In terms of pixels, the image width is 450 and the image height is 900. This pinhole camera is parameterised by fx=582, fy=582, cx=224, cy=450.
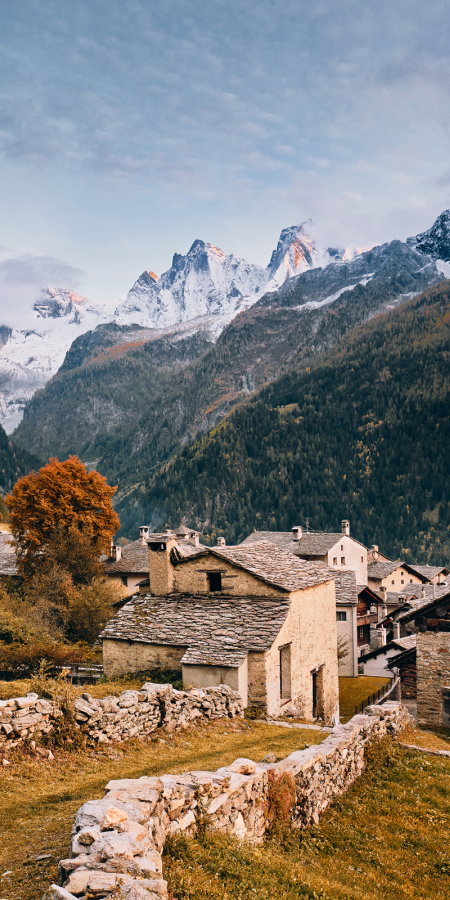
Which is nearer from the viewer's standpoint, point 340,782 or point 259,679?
point 340,782

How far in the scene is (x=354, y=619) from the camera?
50750mm

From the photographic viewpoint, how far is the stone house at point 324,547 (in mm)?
67750

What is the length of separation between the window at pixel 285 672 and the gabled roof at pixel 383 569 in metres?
63.6

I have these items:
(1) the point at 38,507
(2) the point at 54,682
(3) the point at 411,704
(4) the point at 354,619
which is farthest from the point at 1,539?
(2) the point at 54,682

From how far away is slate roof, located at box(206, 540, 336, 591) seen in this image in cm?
2355

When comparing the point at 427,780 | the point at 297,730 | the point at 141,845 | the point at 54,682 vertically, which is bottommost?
the point at 297,730

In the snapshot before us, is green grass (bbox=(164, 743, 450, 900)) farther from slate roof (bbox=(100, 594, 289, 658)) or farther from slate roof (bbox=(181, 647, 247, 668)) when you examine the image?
slate roof (bbox=(100, 594, 289, 658))

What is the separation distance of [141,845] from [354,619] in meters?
47.7

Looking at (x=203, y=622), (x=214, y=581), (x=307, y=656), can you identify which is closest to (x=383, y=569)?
(x=307, y=656)

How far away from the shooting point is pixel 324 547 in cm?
6850

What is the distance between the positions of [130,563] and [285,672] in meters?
40.9

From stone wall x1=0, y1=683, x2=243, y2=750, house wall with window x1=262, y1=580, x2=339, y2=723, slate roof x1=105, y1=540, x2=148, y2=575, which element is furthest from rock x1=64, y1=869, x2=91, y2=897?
slate roof x1=105, y1=540, x2=148, y2=575

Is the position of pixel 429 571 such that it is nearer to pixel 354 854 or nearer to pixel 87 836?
pixel 354 854

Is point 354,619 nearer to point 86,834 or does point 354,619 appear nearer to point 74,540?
point 74,540
